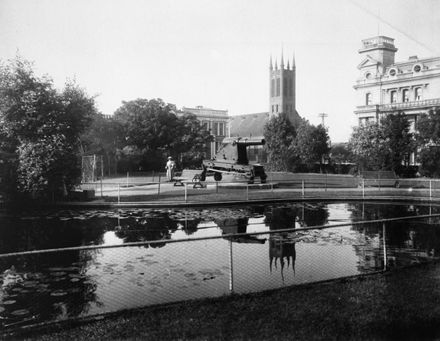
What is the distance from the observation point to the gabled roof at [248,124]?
108m

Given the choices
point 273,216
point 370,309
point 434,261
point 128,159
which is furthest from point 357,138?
point 370,309

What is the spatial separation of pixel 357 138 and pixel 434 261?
42.3 m

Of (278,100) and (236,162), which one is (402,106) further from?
(278,100)

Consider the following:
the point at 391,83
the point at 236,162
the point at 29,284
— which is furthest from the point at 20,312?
the point at 391,83

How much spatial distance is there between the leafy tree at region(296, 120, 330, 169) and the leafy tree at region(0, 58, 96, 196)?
34.2 meters

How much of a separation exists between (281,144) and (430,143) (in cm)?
1951

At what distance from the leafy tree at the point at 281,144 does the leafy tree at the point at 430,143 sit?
52.9ft

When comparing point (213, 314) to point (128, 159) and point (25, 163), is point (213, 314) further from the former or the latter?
point (128, 159)

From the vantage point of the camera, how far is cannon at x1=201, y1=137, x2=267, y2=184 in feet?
86.4

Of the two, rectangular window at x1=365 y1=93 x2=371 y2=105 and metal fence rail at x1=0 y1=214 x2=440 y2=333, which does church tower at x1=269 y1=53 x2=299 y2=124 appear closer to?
rectangular window at x1=365 y1=93 x2=371 y2=105

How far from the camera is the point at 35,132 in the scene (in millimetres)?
20469

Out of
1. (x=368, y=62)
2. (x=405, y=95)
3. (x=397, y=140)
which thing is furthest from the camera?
(x=368, y=62)

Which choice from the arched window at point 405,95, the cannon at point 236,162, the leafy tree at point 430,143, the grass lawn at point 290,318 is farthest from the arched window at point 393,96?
the grass lawn at point 290,318

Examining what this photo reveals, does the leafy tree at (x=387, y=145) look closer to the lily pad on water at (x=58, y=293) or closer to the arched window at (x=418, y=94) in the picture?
the arched window at (x=418, y=94)
